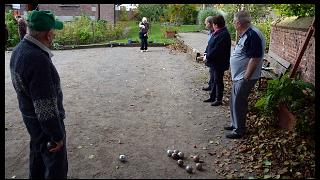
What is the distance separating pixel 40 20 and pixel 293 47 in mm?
3577

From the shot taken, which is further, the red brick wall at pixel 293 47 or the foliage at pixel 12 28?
the red brick wall at pixel 293 47

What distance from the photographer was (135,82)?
360 centimetres

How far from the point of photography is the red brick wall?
3.58 metres

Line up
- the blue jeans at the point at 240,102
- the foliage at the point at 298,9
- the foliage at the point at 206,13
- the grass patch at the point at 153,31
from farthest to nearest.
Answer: the foliage at the point at 206,13, the foliage at the point at 298,9, the grass patch at the point at 153,31, the blue jeans at the point at 240,102

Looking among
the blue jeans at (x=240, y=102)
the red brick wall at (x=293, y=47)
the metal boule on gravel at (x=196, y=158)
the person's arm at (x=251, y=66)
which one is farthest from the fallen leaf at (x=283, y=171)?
the red brick wall at (x=293, y=47)

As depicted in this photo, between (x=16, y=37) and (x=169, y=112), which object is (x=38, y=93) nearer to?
(x=16, y=37)

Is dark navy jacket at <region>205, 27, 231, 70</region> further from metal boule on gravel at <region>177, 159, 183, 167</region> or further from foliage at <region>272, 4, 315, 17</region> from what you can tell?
metal boule on gravel at <region>177, 159, 183, 167</region>

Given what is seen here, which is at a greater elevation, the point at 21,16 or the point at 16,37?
the point at 21,16

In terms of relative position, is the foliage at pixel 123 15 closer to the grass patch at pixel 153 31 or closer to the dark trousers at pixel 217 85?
the grass patch at pixel 153 31

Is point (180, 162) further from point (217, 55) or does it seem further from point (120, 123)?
point (217, 55)

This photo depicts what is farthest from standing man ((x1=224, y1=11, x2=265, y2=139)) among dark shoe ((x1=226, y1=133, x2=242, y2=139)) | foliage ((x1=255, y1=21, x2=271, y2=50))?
foliage ((x1=255, y1=21, x2=271, y2=50))

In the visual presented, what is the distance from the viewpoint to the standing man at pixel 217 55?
13.2 ft

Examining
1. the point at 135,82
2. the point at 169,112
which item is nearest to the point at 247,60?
the point at 169,112

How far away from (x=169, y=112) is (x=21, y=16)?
68.6 inches
